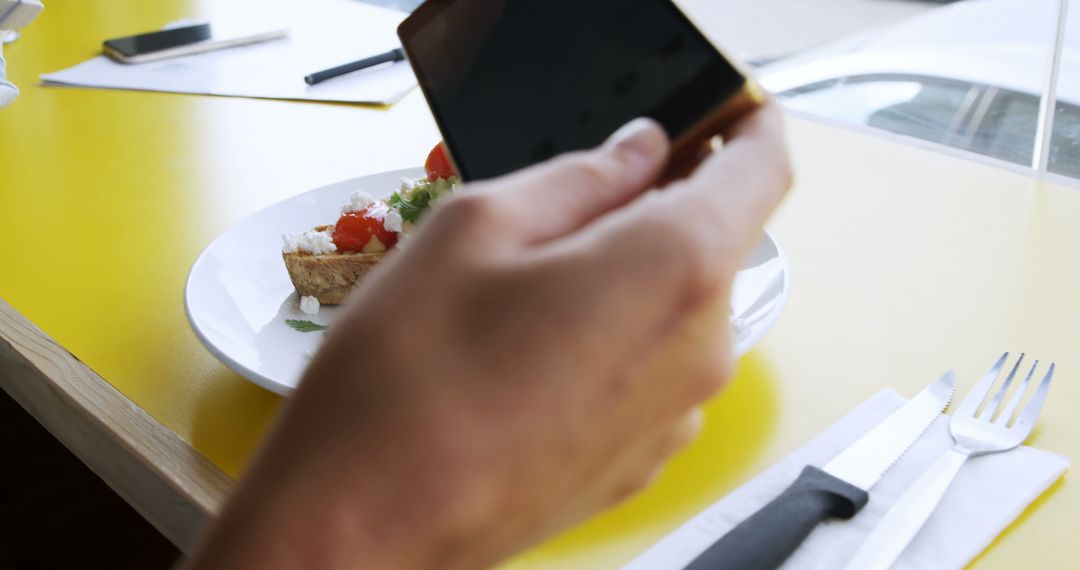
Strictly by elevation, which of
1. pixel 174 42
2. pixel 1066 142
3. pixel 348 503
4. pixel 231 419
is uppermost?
pixel 174 42

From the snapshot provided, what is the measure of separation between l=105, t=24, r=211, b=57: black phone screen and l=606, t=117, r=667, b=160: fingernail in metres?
1.34

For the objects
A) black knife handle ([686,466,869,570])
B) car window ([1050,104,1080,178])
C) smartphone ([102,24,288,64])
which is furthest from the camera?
smartphone ([102,24,288,64])

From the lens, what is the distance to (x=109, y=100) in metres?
1.39

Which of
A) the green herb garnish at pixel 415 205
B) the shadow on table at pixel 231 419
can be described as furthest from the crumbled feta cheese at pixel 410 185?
the shadow on table at pixel 231 419

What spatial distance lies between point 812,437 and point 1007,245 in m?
0.36

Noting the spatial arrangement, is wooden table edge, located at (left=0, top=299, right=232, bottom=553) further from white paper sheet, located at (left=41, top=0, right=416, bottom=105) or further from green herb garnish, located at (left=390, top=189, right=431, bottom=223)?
Result: white paper sheet, located at (left=41, top=0, right=416, bottom=105)

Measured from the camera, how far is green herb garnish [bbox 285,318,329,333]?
822mm

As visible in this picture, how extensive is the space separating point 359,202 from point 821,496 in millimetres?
504

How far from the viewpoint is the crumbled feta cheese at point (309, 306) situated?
0.85 metres

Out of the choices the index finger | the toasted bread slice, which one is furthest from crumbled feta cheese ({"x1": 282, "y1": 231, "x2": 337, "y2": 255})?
the index finger

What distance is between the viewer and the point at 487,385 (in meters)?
0.30

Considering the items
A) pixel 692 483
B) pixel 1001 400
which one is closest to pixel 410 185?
pixel 692 483

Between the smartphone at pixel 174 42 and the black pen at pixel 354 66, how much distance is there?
0.73ft

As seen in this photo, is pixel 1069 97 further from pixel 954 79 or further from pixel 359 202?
pixel 359 202
